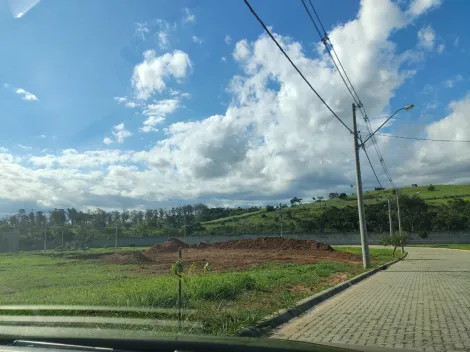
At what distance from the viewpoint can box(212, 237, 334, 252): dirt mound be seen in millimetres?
50200

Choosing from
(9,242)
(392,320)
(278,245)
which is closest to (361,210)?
(392,320)

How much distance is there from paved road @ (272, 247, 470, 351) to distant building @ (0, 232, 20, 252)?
69.9 m

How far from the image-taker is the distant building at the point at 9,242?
70938 mm

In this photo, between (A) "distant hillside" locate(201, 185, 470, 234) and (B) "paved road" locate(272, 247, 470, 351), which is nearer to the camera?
(B) "paved road" locate(272, 247, 470, 351)

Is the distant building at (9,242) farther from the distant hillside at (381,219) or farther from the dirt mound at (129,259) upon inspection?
the dirt mound at (129,259)

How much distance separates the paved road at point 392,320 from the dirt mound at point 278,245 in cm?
3563

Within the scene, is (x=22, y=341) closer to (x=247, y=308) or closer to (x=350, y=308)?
(x=247, y=308)

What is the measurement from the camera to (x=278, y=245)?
172 feet

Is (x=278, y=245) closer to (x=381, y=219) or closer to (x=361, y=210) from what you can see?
(x=361, y=210)

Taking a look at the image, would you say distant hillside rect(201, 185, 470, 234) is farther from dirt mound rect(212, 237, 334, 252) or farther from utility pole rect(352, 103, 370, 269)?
utility pole rect(352, 103, 370, 269)

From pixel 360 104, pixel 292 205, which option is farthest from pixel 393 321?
pixel 292 205

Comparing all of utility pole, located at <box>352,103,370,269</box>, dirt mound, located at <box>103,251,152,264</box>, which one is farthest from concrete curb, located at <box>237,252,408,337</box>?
dirt mound, located at <box>103,251,152,264</box>

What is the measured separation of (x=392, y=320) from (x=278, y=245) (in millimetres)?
43710

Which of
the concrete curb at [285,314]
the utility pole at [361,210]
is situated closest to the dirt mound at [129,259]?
the utility pole at [361,210]
